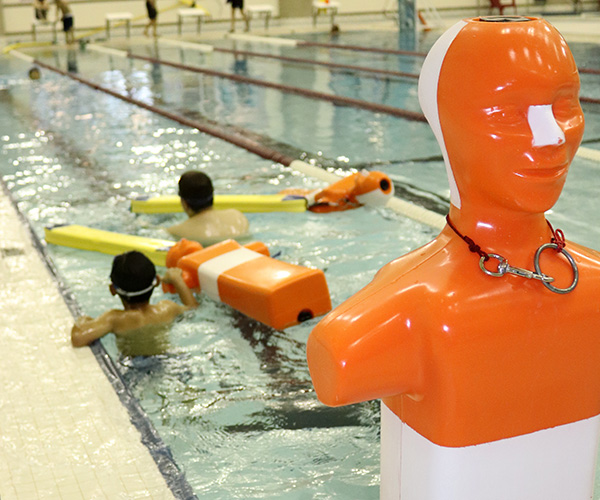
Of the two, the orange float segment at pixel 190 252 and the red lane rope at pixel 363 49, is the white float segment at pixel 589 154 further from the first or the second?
the red lane rope at pixel 363 49

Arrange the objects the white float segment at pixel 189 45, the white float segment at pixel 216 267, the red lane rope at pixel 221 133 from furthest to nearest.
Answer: the white float segment at pixel 189 45, the red lane rope at pixel 221 133, the white float segment at pixel 216 267

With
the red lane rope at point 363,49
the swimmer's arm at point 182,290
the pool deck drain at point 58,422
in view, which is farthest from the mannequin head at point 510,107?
the red lane rope at point 363,49

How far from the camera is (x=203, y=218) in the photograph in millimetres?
4059

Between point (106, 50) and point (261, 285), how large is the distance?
14.1 metres

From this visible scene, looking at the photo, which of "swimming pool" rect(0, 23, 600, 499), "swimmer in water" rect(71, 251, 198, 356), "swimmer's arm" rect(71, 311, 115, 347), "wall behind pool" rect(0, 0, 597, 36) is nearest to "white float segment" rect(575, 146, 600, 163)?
"swimming pool" rect(0, 23, 600, 499)

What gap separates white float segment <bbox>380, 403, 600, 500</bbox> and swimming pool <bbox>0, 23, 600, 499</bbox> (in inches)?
22.4

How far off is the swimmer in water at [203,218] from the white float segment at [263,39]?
12255mm

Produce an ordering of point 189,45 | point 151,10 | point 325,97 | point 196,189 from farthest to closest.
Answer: point 151,10 → point 189,45 → point 325,97 → point 196,189

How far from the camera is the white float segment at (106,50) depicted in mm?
15173

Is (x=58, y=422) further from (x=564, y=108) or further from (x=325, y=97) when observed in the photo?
(x=325, y=97)

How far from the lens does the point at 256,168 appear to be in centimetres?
585

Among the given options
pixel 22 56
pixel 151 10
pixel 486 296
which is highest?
pixel 151 10

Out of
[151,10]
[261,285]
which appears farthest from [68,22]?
[261,285]

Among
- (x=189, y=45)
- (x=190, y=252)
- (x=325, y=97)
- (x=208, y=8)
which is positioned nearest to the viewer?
(x=190, y=252)
